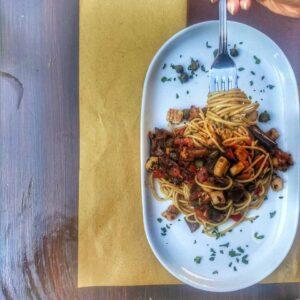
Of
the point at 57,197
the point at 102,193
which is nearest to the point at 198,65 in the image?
the point at 102,193

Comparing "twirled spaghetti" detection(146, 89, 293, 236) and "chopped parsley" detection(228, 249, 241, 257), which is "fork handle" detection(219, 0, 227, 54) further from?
"chopped parsley" detection(228, 249, 241, 257)

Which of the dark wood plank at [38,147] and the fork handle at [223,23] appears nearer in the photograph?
the fork handle at [223,23]

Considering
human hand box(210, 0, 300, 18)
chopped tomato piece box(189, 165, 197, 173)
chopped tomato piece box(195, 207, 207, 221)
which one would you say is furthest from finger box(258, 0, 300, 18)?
chopped tomato piece box(195, 207, 207, 221)

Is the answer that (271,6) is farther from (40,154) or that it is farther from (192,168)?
(40,154)

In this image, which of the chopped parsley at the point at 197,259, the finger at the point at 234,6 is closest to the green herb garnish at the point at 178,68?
the finger at the point at 234,6

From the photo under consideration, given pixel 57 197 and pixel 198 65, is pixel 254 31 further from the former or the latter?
pixel 57 197

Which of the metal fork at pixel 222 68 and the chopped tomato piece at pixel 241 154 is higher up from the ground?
the metal fork at pixel 222 68

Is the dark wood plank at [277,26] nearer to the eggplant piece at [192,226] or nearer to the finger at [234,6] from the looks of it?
the finger at [234,6]
